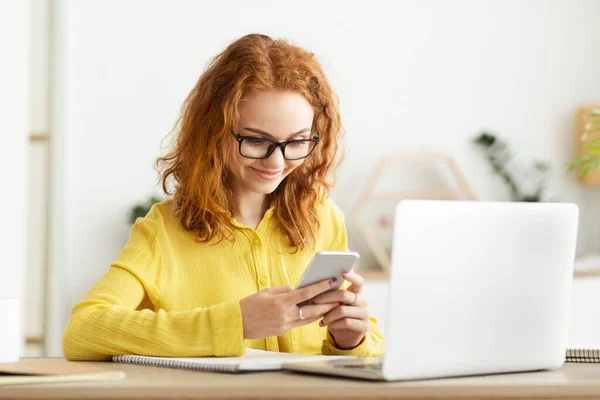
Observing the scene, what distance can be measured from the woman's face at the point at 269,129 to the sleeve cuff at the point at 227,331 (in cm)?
40

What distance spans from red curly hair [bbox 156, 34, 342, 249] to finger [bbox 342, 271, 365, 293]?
0.38 metres

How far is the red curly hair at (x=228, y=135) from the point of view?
5.67 feet

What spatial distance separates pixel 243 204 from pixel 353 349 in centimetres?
43

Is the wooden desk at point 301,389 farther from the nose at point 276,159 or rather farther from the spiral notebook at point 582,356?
the nose at point 276,159

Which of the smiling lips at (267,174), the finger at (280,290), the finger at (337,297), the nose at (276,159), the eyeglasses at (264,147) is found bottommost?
the finger at (337,297)

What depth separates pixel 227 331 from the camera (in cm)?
137

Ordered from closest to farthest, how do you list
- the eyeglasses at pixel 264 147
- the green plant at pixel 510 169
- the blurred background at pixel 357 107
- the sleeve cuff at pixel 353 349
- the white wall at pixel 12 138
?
the sleeve cuff at pixel 353 349 < the eyeglasses at pixel 264 147 < the white wall at pixel 12 138 < the blurred background at pixel 357 107 < the green plant at pixel 510 169

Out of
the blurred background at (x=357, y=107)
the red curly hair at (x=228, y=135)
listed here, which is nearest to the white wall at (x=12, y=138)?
the blurred background at (x=357, y=107)

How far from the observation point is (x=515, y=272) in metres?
1.16

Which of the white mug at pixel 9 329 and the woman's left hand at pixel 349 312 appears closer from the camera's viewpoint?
the white mug at pixel 9 329

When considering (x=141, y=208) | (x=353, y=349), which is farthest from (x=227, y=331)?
(x=141, y=208)

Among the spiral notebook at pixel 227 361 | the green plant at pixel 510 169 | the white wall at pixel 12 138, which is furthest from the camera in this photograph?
the green plant at pixel 510 169

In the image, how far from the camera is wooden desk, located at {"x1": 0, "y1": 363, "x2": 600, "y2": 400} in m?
0.97

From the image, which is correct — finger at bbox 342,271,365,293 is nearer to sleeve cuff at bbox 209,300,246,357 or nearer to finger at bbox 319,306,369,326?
finger at bbox 319,306,369,326
